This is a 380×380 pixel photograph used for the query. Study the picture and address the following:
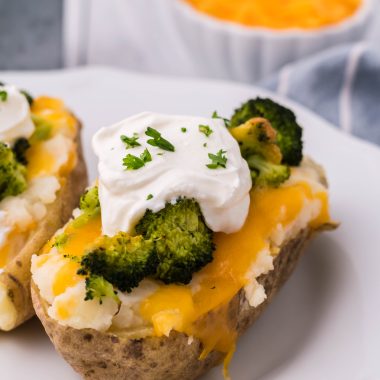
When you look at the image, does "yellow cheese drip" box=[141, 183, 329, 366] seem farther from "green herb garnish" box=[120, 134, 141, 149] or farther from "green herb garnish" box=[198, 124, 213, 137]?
"green herb garnish" box=[120, 134, 141, 149]

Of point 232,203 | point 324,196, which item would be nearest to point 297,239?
point 324,196

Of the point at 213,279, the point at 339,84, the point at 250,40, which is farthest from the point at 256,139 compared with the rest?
the point at 250,40

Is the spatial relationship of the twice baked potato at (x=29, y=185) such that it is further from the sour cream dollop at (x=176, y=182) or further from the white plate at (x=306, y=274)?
the sour cream dollop at (x=176, y=182)

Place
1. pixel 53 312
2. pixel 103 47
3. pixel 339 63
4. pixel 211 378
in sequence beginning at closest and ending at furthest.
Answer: pixel 53 312 < pixel 211 378 < pixel 339 63 < pixel 103 47

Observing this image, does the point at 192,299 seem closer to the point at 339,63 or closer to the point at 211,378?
the point at 211,378

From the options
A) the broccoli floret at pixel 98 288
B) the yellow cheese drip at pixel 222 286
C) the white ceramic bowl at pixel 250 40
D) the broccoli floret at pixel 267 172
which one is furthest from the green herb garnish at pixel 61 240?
the white ceramic bowl at pixel 250 40

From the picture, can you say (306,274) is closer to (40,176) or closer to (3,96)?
(40,176)
